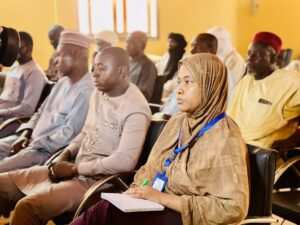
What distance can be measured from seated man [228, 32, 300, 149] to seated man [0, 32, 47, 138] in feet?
5.37

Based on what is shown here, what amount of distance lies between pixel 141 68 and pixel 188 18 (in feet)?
12.8

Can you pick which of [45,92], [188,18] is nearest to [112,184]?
[45,92]

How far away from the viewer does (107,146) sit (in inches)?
100

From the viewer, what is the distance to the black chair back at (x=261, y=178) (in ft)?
6.29

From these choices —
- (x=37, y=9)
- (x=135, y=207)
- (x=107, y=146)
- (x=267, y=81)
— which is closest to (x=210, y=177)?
(x=135, y=207)

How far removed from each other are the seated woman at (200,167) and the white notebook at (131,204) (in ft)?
0.09

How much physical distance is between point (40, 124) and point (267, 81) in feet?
4.97

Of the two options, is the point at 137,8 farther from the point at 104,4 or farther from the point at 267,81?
the point at 267,81

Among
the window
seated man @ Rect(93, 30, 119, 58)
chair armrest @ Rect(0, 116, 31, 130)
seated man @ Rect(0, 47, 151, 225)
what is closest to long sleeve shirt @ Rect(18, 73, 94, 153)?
seated man @ Rect(0, 47, 151, 225)

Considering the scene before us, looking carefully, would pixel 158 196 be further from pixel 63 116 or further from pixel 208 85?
pixel 63 116

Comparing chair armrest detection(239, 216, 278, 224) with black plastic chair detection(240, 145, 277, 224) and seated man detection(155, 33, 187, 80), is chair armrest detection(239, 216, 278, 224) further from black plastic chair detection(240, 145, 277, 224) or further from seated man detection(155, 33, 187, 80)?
seated man detection(155, 33, 187, 80)

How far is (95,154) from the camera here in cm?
257

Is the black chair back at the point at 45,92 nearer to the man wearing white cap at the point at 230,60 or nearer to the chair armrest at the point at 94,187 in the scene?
the man wearing white cap at the point at 230,60

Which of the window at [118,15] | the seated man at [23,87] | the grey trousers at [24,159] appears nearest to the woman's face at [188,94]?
the grey trousers at [24,159]
